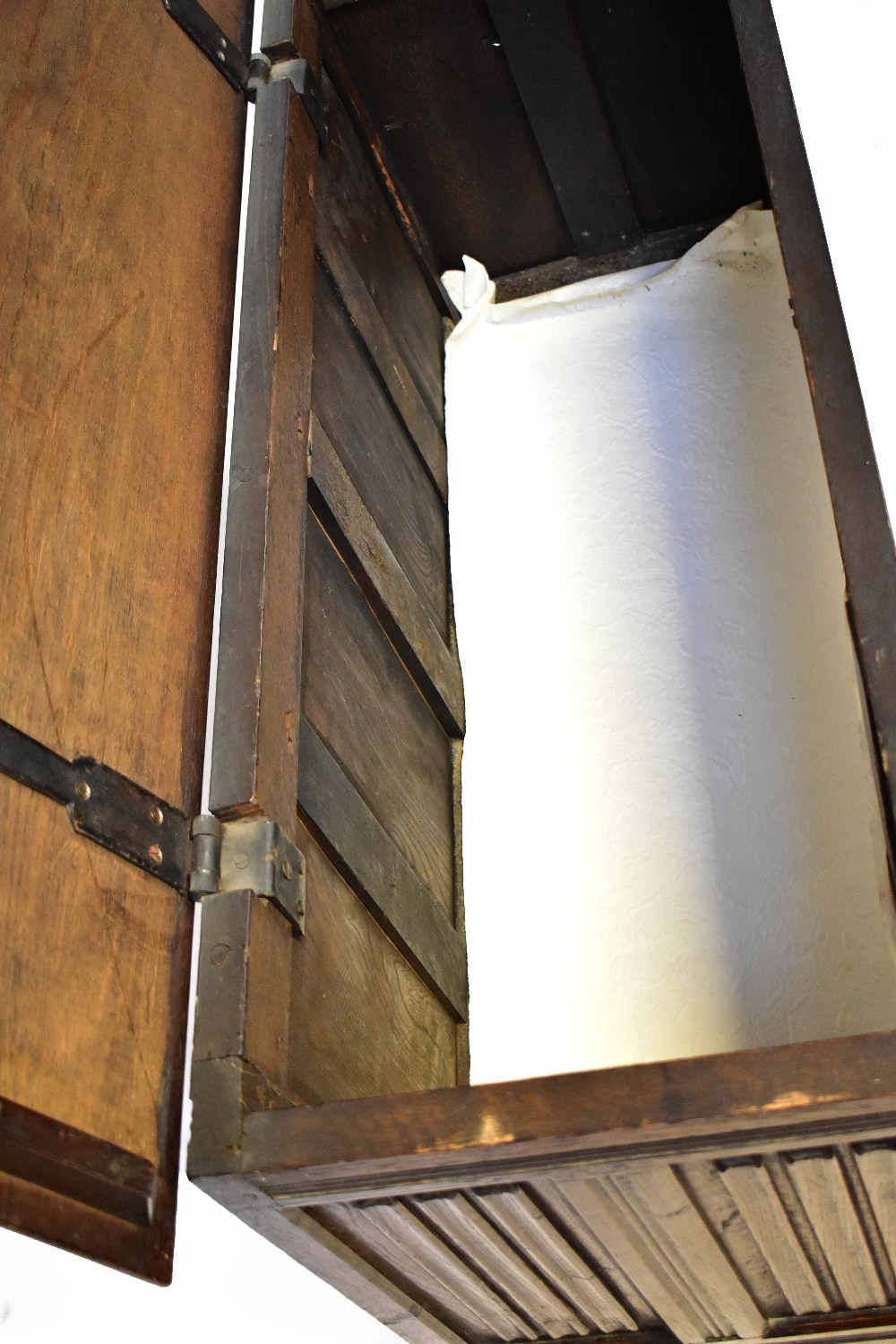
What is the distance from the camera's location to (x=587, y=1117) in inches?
43.5

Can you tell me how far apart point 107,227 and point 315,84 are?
63 cm

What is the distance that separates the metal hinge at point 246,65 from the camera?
5.70ft

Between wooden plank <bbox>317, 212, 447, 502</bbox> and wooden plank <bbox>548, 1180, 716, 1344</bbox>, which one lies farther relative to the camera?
wooden plank <bbox>317, 212, 447, 502</bbox>

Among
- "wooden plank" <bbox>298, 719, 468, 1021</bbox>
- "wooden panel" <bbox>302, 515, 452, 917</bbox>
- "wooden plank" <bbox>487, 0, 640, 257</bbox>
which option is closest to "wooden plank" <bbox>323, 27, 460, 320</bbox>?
"wooden plank" <bbox>487, 0, 640, 257</bbox>

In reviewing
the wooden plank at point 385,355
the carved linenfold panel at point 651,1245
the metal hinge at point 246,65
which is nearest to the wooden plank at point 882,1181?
the carved linenfold panel at point 651,1245

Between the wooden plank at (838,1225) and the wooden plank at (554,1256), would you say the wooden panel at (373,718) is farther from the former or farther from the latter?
the wooden plank at (838,1225)

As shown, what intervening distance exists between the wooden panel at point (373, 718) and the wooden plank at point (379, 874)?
35 mm

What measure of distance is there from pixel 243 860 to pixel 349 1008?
0.25 metres

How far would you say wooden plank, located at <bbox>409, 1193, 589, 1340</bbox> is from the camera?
1.24 metres

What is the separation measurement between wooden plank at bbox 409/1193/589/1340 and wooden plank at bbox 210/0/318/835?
1.21ft

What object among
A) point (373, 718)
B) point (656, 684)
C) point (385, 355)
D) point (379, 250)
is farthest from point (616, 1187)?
point (379, 250)

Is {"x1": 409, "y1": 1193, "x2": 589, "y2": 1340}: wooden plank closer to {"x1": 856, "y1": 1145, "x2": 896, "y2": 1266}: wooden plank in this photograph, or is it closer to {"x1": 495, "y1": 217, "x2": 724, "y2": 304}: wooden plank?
{"x1": 856, "y1": 1145, "x2": 896, "y2": 1266}: wooden plank

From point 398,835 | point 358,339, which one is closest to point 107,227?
point 358,339

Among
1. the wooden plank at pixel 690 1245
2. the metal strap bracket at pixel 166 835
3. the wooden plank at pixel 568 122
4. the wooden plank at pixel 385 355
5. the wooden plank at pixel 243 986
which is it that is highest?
the wooden plank at pixel 568 122
